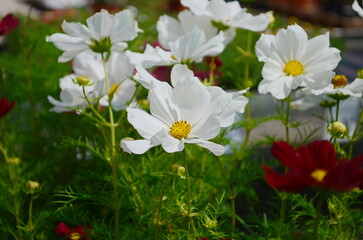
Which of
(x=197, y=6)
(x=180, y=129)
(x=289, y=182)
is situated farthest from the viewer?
(x=197, y=6)

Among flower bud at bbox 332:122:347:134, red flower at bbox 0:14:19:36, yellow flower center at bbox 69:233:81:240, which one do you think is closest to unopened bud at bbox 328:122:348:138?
flower bud at bbox 332:122:347:134

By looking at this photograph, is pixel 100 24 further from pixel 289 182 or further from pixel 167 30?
pixel 289 182

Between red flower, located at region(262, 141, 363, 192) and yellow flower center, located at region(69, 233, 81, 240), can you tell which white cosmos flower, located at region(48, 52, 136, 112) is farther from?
red flower, located at region(262, 141, 363, 192)

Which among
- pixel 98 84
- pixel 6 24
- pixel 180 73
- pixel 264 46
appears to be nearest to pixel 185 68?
pixel 180 73

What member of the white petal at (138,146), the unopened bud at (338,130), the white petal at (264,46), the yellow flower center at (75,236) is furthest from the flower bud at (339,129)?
the yellow flower center at (75,236)

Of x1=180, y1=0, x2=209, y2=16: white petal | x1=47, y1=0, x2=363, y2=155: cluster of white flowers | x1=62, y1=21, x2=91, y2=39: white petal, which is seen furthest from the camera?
x1=180, y1=0, x2=209, y2=16: white petal
